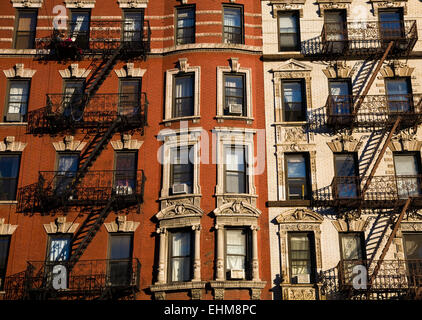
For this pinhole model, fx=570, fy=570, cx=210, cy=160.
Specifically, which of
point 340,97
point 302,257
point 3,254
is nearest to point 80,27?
point 3,254

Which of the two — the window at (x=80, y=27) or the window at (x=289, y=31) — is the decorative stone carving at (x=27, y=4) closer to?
the window at (x=80, y=27)

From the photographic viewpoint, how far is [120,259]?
72.2 feet

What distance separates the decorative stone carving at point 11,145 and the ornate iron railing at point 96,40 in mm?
4136

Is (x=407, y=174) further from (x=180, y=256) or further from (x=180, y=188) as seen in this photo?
(x=180, y=256)

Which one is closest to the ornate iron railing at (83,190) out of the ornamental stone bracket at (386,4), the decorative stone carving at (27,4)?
the decorative stone carving at (27,4)

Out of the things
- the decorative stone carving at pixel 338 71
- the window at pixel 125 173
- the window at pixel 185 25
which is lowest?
the window at pixel 125 173

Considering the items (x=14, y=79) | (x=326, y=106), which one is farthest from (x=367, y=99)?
(x=14, y=79)

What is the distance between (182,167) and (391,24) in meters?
11.4

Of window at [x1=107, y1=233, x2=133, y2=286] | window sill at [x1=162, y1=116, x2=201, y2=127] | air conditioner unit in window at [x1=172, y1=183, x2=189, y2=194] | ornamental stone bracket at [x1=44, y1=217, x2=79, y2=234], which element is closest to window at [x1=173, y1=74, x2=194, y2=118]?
window sill at [x1=162, y1=116, x2=201, y2=127]

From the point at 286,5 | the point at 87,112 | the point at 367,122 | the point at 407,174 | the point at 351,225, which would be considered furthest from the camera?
the point at 286,5

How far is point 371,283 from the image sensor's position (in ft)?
67.2

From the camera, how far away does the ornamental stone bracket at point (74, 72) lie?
81.8 feet
